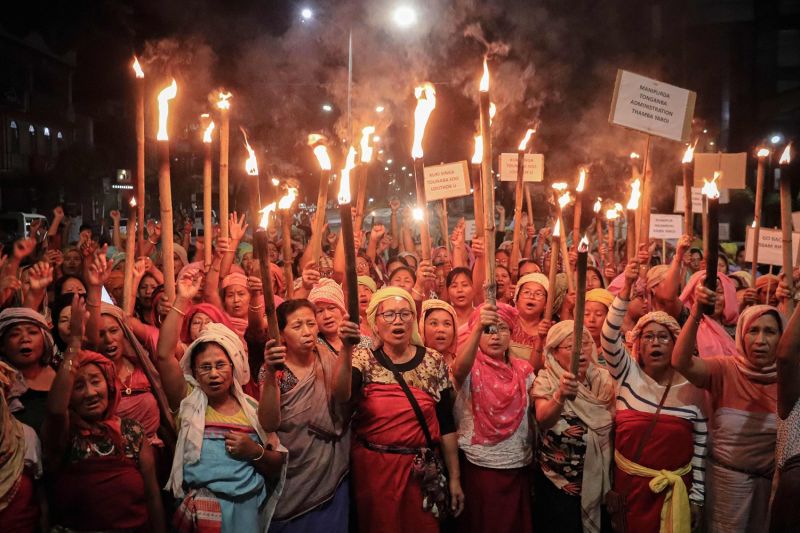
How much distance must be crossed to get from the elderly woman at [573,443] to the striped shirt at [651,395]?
0.16 meters

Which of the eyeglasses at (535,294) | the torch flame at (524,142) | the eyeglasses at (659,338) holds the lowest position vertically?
the eyeglasses at (659,338)

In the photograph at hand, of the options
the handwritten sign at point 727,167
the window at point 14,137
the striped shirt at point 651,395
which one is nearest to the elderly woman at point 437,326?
the striped shirt at point 651,395

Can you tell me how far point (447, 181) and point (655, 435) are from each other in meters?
3.25

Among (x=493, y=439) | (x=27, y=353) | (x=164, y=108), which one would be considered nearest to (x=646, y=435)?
(x=493, y=439)

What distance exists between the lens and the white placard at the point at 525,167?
25.3 feet

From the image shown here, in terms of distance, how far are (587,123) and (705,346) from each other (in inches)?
678

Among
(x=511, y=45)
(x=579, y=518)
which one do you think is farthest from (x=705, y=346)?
(x=511, y=45)

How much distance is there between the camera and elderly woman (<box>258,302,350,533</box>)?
145 inches

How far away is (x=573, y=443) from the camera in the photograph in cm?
404

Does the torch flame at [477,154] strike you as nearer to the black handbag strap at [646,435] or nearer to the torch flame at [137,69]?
the black handbag strap at [646,435]

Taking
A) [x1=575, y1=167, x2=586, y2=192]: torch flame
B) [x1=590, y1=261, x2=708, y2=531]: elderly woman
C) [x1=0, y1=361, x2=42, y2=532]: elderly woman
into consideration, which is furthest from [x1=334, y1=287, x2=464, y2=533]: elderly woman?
[x1=575, y1=167, x2=586, y2=192]: torch flame

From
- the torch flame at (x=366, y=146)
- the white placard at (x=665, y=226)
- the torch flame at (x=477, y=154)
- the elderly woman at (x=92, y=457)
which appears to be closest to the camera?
the elderly woman at (x=92, y=457)

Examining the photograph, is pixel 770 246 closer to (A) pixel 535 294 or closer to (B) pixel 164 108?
(A) pixel 535 294

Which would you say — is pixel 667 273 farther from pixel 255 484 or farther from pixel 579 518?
pixel 255 484
